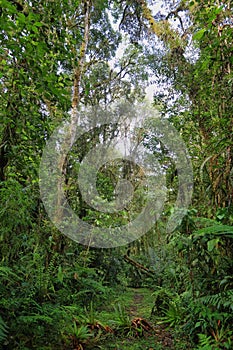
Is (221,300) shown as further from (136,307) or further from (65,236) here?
(65,236)

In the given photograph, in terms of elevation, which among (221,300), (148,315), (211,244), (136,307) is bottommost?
(136,307)

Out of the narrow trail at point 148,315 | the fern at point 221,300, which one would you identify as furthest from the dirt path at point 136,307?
the fern at point 221,300

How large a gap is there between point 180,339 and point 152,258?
4830 mm

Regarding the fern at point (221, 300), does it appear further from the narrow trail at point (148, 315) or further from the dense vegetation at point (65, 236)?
the narrow trail at point (148, 315)

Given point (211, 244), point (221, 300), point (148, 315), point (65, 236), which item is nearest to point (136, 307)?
point (148, 315)

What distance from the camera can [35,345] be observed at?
2.53 metres

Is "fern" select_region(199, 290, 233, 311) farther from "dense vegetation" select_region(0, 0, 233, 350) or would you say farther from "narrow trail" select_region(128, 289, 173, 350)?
"narrow trail" select_region(128, 289, 173, 350)

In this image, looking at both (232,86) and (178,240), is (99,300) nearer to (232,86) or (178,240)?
(178,240)

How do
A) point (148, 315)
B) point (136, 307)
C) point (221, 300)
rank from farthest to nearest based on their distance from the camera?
point (136, 307)
point (148, 315)
point (221, 300)

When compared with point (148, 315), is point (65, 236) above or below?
above

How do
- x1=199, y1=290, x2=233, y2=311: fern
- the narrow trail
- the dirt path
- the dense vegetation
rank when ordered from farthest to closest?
the dirt path
the narrow trail
the dense vegetation
x1=199, y1=290, x2=233, y2=311: fern

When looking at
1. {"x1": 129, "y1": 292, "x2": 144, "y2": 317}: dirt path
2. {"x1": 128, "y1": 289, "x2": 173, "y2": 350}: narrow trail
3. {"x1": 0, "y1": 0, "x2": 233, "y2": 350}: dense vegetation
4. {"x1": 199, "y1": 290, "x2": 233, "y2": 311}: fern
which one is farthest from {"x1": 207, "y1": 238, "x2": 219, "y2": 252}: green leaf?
{"x1": 129, "y1": 292, "x2": 144, "y2": 317}: dirt path

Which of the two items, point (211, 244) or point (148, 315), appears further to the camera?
point (148, 315)

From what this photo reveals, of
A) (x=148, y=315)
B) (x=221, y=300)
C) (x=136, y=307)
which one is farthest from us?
(x=136, y=307)
